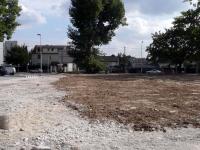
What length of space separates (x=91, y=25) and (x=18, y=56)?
206ft

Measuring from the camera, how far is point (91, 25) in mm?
89875

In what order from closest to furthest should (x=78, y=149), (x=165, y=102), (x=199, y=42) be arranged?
(x=78, y=149), (x=165, y=102), (x=199, y=42)

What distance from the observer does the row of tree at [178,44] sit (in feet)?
280

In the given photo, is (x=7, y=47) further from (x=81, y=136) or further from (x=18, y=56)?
(x=81, y=136)

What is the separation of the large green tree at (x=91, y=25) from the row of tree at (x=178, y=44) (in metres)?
9.96

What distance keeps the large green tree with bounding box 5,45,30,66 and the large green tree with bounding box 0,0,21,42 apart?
3413 inches

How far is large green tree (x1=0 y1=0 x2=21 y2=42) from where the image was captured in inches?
2344

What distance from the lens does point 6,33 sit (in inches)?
2416

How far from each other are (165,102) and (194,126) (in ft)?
23.2

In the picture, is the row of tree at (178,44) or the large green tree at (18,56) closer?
the row of tree at (178,44)

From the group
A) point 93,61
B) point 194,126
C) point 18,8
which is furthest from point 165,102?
point 93,61

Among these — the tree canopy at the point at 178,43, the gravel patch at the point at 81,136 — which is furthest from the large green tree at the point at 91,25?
the gravel patch at the point at 81,136

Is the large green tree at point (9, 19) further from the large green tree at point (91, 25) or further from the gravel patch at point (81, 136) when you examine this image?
the gravel patch at point (81, 136)

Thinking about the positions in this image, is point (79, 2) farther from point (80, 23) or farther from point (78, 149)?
point (78, 149)
